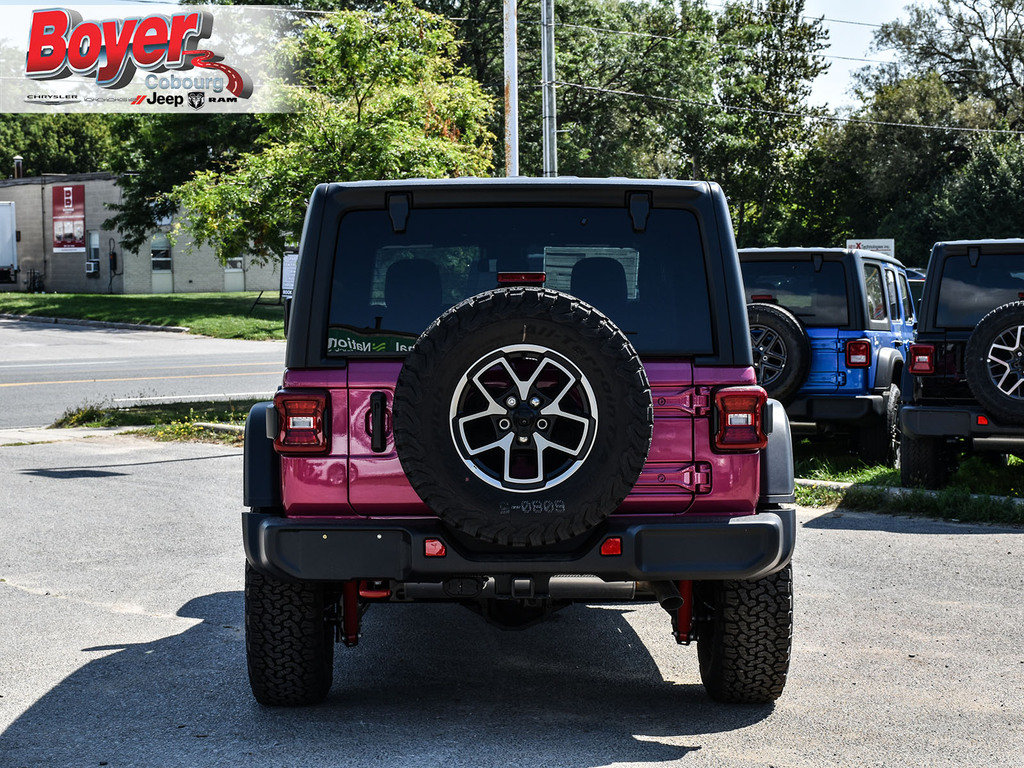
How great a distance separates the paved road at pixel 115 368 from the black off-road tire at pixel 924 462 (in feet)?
32.3

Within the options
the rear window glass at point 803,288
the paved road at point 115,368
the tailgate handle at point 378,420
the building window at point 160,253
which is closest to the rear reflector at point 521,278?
the tailgate handle at point 378,420

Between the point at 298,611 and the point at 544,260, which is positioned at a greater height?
the point at 544,260

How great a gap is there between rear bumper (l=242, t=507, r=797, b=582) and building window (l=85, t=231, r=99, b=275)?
50567 mm

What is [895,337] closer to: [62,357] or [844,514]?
[844,514]

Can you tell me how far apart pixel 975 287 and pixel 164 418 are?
944cm

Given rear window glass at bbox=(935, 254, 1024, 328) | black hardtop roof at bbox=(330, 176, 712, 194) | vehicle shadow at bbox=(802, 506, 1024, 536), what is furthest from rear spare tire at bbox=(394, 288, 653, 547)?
rear window glass at bbox=(935, 254, 1024, 328)

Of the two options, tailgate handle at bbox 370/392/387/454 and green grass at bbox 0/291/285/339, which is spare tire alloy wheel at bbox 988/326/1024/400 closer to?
tailgate handle at bbox 370/392/387/454

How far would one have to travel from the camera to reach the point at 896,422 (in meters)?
10.9

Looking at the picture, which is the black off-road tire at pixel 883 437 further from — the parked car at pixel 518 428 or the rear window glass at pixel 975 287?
the parked car at pixel 518 428

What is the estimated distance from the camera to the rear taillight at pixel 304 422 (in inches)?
166

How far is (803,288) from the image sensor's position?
10.3 meters

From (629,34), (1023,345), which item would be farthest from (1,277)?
(1023,345)

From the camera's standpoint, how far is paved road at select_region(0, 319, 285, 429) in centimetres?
1722

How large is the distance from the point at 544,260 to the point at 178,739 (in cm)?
207
